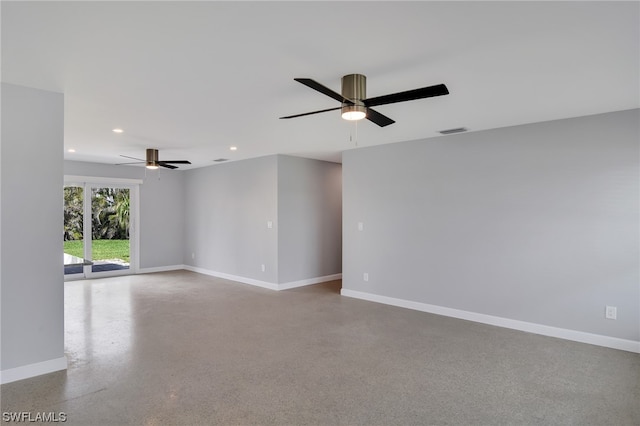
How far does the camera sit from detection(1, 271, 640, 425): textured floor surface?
8.13ft

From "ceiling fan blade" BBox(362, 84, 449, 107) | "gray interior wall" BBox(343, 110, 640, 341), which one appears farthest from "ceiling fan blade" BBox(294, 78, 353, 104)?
"gray interior wall" BBox(343, 110, 640, 341)

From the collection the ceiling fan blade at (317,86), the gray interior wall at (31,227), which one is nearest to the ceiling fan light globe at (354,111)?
the ceiling fan blade at (317,86)

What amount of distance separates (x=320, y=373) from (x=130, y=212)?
675cm

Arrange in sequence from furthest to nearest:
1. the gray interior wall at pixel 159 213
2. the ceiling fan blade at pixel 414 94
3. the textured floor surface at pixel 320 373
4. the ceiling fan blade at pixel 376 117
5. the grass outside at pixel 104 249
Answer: the gray interior wall at pixel 159 213 < the grass outside at pixel 104 249 < the ceiling fan blade at pixel 376 117 < the textured floor surface at pixel 320 373 < the ceiling fan blade at pixel 414 94

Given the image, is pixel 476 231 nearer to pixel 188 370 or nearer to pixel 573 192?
pixel 573 192

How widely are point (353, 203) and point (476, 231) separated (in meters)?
2.02

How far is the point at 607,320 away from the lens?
3729mm

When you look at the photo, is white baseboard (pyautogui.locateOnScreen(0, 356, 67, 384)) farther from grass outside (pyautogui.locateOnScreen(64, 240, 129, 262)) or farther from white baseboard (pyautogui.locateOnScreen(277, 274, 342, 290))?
grass outside (pyautogui.locateOnScreen(64, 240, 129, 262))

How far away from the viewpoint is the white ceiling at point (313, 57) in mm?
1898

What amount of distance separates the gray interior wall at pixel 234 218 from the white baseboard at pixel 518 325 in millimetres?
2162

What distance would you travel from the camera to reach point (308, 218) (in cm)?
689

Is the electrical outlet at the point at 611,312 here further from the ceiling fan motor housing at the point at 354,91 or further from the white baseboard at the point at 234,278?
the white baseboard at the point at 234,278

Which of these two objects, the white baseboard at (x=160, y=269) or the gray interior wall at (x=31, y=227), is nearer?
the gray interior wall at (x=31, y=227)

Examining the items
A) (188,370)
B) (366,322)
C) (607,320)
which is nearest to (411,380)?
(366,322)
